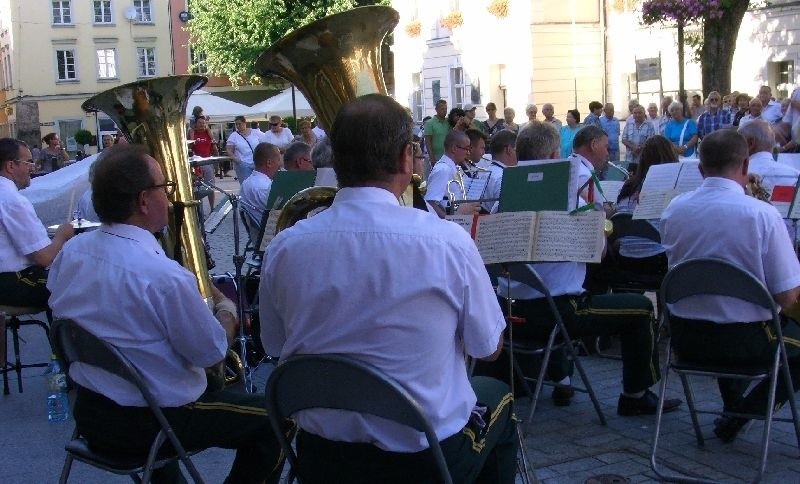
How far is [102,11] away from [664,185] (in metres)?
48.9

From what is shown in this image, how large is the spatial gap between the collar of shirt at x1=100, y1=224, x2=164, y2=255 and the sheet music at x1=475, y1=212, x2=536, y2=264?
1.54 meters

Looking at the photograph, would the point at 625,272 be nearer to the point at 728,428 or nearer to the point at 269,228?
the point at 728,428

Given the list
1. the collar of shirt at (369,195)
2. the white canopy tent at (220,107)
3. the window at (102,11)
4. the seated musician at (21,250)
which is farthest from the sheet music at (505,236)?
the window at (102,11)

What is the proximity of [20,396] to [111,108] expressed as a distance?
2.17 metres

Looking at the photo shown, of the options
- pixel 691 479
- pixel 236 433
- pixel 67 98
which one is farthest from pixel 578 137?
pixel 67 98

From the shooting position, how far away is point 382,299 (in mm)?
2355

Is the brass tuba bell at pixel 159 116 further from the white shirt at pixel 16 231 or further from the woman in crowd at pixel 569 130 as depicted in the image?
the woman in crowd at pixel 569 130

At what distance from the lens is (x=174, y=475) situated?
354 centimetres

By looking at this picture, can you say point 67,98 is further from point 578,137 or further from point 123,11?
point 578,137

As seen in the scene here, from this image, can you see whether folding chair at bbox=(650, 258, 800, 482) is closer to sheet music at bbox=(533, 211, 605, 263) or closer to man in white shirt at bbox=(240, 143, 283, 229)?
sheet music at bbox=(533, 211, 605, 263)

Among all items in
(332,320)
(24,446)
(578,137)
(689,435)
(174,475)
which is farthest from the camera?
(578,137)

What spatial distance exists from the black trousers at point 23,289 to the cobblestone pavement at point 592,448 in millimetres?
614

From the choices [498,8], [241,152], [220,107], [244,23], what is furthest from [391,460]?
[244,23]

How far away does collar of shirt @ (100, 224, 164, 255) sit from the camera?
3.12 metres
